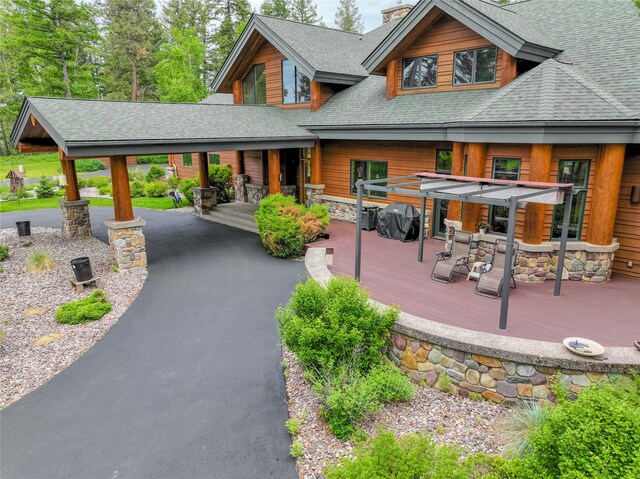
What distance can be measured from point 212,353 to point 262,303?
215cm

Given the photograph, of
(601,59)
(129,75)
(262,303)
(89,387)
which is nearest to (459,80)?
(601,59)

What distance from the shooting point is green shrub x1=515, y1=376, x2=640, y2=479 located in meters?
3.41

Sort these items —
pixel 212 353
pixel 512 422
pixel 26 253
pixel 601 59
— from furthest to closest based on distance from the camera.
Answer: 1. pixel 26 253
2. pixel 601 59
3. pixel 212 353
4. pixel 512 422

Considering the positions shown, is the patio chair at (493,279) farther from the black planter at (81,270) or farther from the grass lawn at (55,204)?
the grass lawn at (55,204)

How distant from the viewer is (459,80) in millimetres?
11961

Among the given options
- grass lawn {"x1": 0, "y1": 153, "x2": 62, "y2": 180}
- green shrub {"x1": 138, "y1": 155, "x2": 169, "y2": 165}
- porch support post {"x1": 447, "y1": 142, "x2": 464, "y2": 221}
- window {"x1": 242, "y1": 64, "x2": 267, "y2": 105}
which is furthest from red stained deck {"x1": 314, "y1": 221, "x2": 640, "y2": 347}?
green shrub {"x1": 138, "y1": 155, "x2": 169, "y2": 165}

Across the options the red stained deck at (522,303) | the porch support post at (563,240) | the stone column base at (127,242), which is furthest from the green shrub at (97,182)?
the porch support post at (563,240)

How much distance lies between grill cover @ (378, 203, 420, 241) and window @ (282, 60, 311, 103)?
21.9ft

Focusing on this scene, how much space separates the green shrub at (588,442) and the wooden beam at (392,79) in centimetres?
1154

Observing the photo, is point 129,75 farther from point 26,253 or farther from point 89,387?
point 89,387

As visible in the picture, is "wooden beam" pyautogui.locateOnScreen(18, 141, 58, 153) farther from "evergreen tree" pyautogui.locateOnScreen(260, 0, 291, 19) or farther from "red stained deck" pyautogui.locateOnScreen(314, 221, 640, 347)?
"evergreen tree" pyautogui.locateOnScreen(260, 0, 291, 19)

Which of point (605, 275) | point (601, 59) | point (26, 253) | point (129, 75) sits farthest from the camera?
point (129, 75)

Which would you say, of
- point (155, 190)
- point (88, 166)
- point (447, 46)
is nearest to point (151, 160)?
point (88, 166)

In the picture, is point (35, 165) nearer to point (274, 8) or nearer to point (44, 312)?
point (274, 8)
